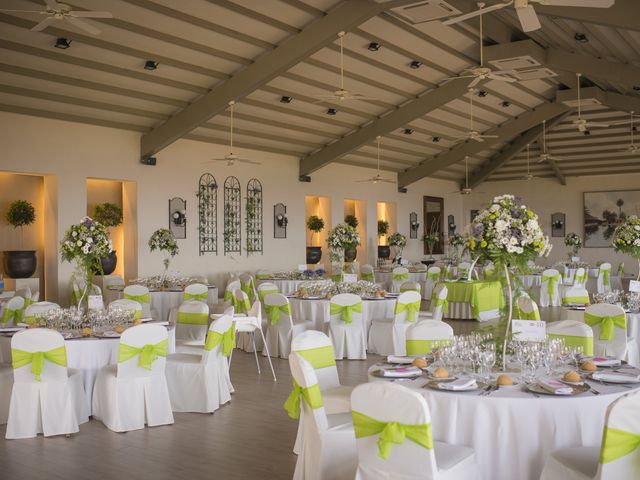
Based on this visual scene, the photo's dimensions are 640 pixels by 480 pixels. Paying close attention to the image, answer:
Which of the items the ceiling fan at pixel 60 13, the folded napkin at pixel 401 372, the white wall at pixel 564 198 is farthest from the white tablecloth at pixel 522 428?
the white wall at pixel 564 198

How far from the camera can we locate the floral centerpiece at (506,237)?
3.77 m

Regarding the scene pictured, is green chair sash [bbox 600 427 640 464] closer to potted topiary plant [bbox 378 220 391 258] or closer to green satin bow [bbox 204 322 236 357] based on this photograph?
green satin bow [bbox 204 322 236 357]

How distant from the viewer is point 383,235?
19.7m

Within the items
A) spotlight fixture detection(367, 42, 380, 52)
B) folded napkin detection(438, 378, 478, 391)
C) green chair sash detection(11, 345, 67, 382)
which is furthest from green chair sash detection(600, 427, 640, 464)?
spotlight fixture detection(367, 42, 380, 52)

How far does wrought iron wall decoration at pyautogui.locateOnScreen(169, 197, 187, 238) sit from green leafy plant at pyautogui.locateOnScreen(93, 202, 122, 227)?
1036mm

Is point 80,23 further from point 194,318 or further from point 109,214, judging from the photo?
point 109,214

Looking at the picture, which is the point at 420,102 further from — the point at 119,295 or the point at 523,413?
the point at 523,413

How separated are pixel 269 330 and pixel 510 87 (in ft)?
31.4

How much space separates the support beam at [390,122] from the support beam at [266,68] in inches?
165

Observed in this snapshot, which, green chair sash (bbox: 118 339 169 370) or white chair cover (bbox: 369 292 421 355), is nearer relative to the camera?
green chair sash (bbox: 118 339 169 370)

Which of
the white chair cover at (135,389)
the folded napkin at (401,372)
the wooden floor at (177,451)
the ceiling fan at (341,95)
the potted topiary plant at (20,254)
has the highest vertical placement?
the ceiling fan at (341,95)

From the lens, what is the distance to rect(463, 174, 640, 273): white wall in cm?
2112

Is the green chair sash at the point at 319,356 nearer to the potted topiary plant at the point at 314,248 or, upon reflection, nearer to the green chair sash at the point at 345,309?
the green chair sash at the point at 345,309

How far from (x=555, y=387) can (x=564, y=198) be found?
20.3 meters
